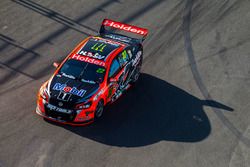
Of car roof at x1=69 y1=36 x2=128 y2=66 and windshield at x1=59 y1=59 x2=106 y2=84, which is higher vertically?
car roof at x1=69 y1=36 x2=128 y2=66

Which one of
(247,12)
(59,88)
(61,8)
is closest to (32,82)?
(59,88)

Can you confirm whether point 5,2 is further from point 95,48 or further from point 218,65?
point 218,65

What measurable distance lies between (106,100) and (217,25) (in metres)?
8.08

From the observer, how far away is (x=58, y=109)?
14.3 metres

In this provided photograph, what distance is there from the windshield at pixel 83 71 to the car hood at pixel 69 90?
0.18 m

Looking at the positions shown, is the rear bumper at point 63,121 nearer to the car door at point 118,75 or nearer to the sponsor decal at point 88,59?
the car door at point 118,75

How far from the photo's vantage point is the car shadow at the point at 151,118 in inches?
575

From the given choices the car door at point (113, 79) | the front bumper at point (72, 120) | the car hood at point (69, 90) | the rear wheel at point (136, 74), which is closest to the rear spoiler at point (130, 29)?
the rear wheel at point (136, 74)

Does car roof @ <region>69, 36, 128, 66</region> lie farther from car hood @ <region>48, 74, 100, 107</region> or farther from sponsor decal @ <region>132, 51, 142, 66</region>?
car hood @ <region>48, 74, 100, 107</region>

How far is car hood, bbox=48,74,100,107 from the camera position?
1434cm

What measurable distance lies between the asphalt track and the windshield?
128cm

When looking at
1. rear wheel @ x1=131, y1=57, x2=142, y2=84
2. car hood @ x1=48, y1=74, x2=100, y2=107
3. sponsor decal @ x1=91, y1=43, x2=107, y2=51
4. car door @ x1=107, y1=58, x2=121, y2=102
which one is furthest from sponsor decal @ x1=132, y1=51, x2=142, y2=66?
car hood @ x1=48, y1=74, x2=100, y2=107

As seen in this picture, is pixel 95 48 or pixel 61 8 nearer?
pixel 95 48

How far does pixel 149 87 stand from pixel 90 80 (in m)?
2.94
